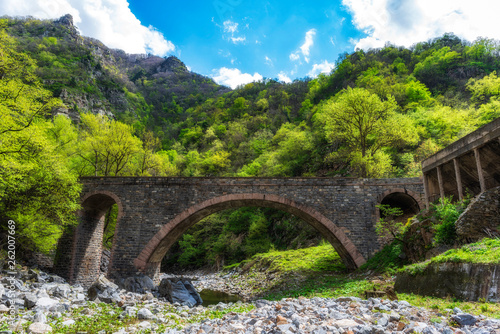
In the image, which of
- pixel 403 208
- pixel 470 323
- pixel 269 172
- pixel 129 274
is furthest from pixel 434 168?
pixel 269 172

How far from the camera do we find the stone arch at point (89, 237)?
15469 mm

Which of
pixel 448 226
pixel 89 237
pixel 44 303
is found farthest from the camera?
pixel 89 237

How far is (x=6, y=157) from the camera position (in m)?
9.65

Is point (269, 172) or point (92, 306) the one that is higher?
point (269, 172)

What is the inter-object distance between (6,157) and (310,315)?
1102cm

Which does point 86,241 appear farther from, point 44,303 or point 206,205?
point 44,303

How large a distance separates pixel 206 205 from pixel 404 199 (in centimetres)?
1120

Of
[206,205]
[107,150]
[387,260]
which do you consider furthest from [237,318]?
[107,150]

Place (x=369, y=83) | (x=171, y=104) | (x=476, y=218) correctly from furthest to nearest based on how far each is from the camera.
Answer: (x=171, y=104) → (x=369, y=83) → (x=476, y=218)

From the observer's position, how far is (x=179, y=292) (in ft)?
42.2

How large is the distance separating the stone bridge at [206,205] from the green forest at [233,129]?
84.8 inches

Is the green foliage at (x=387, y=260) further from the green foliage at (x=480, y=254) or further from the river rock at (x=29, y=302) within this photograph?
the river rock at (x=29, y=302)

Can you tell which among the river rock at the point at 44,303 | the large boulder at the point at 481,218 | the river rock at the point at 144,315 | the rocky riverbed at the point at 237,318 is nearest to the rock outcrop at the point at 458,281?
the rocky riverbed at the point at 237,318

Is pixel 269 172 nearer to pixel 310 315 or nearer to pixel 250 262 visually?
pixel 250 262
